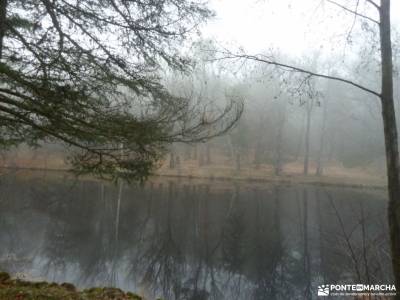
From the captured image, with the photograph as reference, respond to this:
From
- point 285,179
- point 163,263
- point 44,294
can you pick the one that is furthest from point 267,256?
point 285,179

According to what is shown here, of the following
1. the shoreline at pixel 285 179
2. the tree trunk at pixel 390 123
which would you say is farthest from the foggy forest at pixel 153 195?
the shoreline at pixel 285 179

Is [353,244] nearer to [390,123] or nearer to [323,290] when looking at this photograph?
[323,290]

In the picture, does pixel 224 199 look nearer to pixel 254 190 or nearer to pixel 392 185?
pixel 254 190

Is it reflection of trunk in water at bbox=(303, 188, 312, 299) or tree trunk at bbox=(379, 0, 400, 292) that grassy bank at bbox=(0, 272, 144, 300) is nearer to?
reflection of trunk in water at bbox=(303, 188, 312, 299)

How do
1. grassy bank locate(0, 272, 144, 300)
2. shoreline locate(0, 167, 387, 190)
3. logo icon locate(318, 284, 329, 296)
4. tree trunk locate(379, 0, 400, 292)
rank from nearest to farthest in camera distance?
tree trunk locate(379, 0, 400, 292) < grassy bank locate(0, 272, 144, 300) < logo icon locate(318, 284, 329, 296) < shoreline locate(0, 167, 387, 190)

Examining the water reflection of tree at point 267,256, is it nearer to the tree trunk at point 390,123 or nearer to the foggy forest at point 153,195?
the foggy forest at point 153,195

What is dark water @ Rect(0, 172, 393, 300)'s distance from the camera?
8.37 m

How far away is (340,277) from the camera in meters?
8.78

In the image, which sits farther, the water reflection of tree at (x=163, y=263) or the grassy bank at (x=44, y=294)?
the water reflection of tree at (x=163, y=263)

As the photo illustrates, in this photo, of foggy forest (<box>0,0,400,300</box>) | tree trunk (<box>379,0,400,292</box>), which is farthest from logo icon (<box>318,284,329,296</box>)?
tree trunk (<box>379,0,400,292</box>)

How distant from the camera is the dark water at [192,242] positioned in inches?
329

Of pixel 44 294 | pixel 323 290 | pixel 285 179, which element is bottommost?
pixel 323 290

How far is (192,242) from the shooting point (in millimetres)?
12125

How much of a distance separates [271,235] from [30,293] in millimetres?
9729
